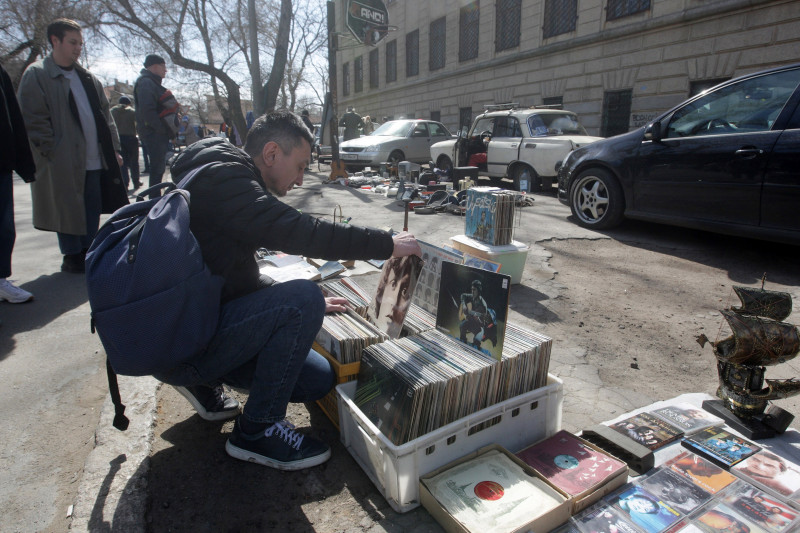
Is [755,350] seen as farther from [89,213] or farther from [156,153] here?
[156,153]

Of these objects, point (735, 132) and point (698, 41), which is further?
point (698, 41)

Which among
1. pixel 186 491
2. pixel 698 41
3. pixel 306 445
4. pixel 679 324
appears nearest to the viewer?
pixel 186 491

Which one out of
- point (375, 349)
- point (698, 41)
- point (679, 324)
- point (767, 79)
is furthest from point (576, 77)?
point (375, 349)

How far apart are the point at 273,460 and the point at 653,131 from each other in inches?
201

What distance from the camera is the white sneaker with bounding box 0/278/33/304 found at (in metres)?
3.58

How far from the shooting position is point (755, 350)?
1895 millimetres

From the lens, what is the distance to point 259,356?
185 centimetres

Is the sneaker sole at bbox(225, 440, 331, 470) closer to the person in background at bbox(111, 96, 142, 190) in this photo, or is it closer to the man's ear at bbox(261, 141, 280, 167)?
the man's ear at bbox(261, 141, 280, 167)

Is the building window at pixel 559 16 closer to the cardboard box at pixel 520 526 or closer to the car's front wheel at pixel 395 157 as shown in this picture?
the car's front wheel at pixel 395 157

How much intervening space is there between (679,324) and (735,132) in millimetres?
2440

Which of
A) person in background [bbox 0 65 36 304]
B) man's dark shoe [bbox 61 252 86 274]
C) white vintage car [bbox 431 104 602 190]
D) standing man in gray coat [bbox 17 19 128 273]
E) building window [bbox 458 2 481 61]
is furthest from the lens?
building window [bbox 458 2 481 61]

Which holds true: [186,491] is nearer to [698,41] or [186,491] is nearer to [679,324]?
[679,324]

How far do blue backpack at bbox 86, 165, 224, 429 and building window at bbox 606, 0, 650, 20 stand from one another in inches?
618

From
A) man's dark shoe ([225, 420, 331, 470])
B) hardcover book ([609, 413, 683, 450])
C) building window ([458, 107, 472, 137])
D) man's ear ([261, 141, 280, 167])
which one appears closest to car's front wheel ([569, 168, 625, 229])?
hardcover book ([609, 413, 683, 450])
